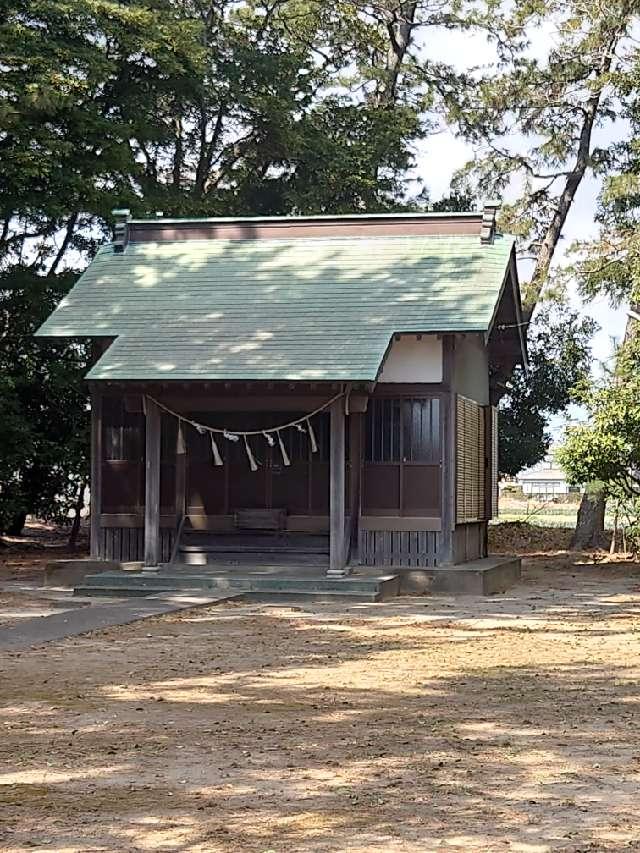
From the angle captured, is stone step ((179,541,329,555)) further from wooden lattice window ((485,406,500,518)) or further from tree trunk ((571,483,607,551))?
tree trunk ((571,483,607,551))

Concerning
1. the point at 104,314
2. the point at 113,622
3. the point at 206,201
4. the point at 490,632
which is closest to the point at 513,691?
the point at 490,632

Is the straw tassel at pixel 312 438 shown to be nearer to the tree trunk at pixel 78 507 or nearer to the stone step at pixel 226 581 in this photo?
the stone step at pixel 226 581

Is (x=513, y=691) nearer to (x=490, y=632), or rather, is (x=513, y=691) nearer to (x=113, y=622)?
(x=490, y=632)

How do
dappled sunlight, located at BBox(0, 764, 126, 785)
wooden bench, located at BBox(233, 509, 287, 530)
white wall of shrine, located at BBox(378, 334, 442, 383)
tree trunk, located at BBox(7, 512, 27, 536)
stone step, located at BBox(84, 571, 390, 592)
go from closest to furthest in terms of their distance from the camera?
dappled sunlight, located at BBox(0, 764, 126, 785) → stone step, located at BBox(84, 571, 390, 592) → white wall of shrine, located at BBox(378, 334, 442, 383) → wooden bench, located at BBox(233, 509, 287, 530) → tree trunk, located at BBox(7, 512, 27, 536)

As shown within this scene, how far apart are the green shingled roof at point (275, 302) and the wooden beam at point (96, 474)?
1.35 meters

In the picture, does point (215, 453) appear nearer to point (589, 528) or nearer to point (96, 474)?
point (96, 474)

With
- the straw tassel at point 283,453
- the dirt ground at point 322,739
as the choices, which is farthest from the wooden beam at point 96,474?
the dirt ground at point 322,739

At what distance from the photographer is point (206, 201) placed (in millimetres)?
27109

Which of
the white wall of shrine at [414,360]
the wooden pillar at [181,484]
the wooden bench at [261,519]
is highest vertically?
the white wall of shrine at [414,360]

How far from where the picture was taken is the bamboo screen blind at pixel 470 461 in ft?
60.2

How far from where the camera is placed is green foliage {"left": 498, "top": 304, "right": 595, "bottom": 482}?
1128 inches

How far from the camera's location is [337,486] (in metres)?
16.8

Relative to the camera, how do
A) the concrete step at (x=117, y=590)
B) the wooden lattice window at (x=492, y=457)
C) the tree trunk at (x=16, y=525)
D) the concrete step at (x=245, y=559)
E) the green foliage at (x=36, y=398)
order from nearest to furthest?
the concrete step at (x=117, y=590) < the concrete step at (x=245, y=559) < the wooden lattice window at (x=492, y=457) < the green foliage at (x=36, y=398) < the tree trunk at (x=16, y=525)

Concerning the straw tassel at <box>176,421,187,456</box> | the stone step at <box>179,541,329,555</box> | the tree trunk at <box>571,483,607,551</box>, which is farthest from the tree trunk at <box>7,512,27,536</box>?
the tree trunk at <box>571,483,607,551</box>
